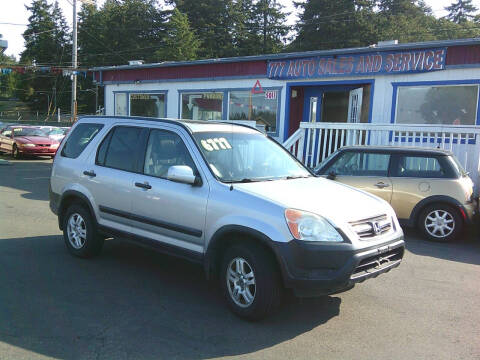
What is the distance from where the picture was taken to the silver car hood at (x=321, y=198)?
3.81 m

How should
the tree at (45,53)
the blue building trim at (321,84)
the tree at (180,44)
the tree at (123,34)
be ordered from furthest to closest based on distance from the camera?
1. the tree at (45,53)
2. the tree at (123,34)
3. the tree at (180,44)
4. the blue building trim at (321,84)

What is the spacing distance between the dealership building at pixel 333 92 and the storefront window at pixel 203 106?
0.12 ft

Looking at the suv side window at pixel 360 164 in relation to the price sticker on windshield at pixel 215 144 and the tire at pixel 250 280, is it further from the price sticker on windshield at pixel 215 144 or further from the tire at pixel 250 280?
the tire at pixel 250 280

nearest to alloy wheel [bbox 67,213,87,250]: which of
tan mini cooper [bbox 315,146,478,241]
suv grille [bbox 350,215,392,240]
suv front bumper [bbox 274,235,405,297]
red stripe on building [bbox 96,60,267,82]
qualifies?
suv front bumper [bbox 274,235,405,297]

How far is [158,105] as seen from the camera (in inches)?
690

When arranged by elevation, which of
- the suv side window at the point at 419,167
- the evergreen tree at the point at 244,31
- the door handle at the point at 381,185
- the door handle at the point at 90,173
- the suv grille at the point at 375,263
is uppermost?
the evergreen tree at the point at 244,31

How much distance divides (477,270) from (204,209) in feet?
13.0

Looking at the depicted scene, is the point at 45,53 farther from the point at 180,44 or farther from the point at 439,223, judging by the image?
the point at 439,223

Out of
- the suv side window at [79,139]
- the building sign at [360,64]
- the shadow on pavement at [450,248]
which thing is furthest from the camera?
the building sign at [360,64]

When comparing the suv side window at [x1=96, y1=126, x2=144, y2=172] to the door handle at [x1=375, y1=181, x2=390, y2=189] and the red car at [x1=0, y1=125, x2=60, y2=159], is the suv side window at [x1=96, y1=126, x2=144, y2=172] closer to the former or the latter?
the door handle at [x1=375, y1=181, x2=390, y2=189]

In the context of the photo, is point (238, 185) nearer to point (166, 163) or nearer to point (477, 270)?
point (166, 163)

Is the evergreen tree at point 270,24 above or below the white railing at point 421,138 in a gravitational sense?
above

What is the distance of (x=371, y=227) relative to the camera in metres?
3.96

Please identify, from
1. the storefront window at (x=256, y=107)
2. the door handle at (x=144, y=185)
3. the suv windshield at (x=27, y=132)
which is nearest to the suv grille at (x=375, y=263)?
the door handle at (x=144, y=185)
